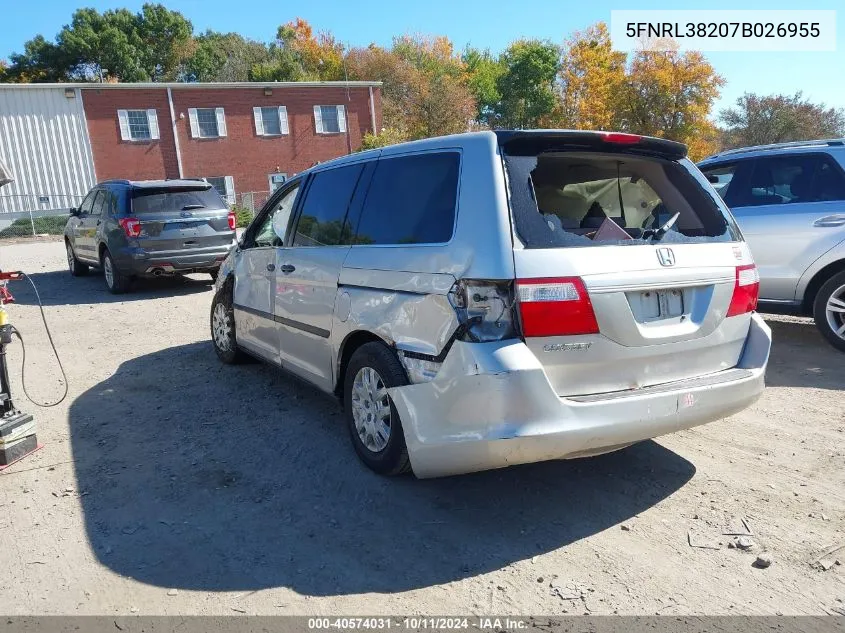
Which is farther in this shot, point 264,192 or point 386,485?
point 264,192

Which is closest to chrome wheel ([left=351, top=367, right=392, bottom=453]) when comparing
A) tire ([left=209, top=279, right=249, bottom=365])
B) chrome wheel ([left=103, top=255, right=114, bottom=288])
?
tire ([left=209, top=279, right=249, bottom=365])

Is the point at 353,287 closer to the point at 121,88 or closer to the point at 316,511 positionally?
the point at 316,511

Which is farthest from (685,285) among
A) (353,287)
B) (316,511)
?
(316,511)

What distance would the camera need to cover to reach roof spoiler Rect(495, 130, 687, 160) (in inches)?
127

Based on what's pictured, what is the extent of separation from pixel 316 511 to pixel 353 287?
1.26m

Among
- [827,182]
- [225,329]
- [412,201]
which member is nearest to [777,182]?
[827,182]

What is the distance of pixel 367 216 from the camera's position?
3992mm

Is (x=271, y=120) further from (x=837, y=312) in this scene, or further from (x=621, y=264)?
(x=621, y=264)

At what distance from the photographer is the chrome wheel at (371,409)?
144 inches

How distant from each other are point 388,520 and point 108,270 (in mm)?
9240

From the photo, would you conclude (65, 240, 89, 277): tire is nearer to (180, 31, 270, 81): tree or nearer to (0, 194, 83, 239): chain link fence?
(0, 194, 83, 239): chain link fence

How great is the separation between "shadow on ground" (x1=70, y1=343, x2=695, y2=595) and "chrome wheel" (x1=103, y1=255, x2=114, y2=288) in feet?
21.4

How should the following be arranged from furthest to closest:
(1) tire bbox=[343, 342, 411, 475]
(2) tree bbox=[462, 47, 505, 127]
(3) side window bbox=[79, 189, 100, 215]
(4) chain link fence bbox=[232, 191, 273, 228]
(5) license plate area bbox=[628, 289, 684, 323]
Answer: (2) tree bbox=[462, 47, 505, 127]
(4) chain link fence bbox=[232, 191, 273, 228]
(3) side window bbox=[79, 189, 100, 215]
(1) tire bbox=[343, 342, 411, 475]
(5) license plate area bbox=[628, 289, 684, 323]

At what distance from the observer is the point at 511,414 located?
9.50 feet
